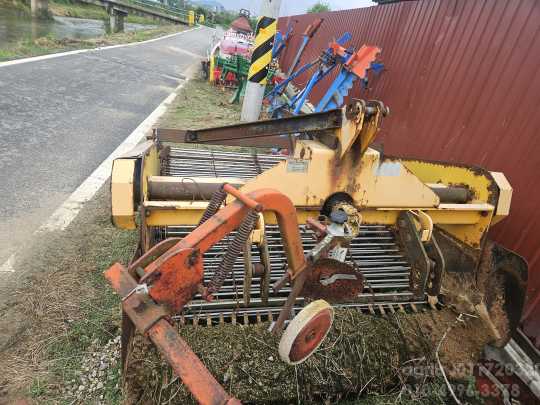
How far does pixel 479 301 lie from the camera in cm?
276

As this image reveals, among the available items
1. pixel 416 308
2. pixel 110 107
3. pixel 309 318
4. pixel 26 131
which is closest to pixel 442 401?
pixel 416 308

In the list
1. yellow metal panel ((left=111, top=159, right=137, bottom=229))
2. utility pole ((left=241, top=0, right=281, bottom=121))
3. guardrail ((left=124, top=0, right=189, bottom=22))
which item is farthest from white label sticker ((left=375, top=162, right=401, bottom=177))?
guardrail ((left=124, top=0, right=189, bottom=22))

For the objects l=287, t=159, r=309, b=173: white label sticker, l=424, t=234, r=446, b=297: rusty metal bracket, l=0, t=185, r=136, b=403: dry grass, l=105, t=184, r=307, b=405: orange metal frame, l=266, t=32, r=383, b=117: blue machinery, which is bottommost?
l=0, t=185, r=136, b=403: dry grass

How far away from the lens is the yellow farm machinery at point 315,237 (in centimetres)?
171

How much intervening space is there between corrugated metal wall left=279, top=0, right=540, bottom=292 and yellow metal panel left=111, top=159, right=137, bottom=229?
3022 mm

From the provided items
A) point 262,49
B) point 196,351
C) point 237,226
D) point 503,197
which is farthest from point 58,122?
point 503,197

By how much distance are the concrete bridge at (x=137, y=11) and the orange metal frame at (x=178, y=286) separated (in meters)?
30.4

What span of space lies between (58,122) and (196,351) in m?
5.44

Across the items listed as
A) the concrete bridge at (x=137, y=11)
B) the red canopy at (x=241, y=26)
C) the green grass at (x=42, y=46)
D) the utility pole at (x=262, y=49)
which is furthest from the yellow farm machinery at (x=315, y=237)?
the concrete bridge at (x=137, y=11)

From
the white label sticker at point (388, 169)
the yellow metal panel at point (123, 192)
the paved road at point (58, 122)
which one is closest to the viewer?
the yellow metal panel at point (123, 192)

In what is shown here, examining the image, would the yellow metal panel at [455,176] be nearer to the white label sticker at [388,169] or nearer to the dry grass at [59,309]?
the white label sticker at [388,169]

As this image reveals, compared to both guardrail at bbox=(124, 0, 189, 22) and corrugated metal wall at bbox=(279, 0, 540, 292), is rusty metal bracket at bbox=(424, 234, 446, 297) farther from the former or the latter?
guardrail at bbox=(124, 0, 189, 22)

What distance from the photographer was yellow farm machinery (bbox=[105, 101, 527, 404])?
171 cm

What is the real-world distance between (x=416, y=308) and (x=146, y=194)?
207 centimetres
